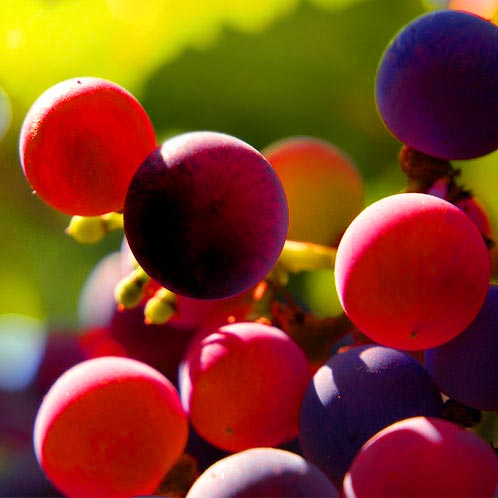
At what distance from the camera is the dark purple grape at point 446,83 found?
0.71 m

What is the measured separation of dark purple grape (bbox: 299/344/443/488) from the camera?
0.65 m

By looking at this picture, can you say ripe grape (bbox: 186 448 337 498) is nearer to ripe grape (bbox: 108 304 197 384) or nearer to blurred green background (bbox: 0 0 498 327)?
ripe grape (bbox: 108 304 197 384)

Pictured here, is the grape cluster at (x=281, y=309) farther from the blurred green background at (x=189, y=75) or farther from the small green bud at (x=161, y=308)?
the blurred green background at (x=189, y=75)

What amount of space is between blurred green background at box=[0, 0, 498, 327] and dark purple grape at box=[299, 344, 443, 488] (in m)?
0.41

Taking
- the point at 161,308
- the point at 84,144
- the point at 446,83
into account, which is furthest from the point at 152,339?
the point at 446,83

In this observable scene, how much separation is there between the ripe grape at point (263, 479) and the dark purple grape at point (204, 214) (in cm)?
12

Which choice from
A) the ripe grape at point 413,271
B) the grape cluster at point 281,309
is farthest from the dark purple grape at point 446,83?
the ripe grape at point 413,271

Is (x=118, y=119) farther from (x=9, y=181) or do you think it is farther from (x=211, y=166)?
(x=9, y=181)

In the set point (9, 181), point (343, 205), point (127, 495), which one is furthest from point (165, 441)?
point (9, 181)

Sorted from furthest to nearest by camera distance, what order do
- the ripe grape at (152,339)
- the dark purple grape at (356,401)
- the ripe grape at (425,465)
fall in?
the ripe grape at (152,339), the dark purple grape at (356,401), the ripe grape at (425,465)

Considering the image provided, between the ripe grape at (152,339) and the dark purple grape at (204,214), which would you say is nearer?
the dark purple grape at (204,214)

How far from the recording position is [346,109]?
110cm

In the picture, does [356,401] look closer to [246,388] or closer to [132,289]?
[246,388]

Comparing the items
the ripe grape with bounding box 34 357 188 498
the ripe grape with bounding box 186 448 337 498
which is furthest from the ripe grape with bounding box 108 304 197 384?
the ripe grape with bounding box 186 448 337 498
